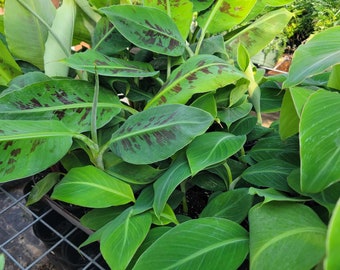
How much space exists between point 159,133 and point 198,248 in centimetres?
19

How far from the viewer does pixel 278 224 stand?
41 cm

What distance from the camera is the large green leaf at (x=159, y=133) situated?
1.67 feet

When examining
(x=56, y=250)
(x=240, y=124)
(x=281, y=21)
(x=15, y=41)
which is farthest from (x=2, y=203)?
(x=281, y=21)

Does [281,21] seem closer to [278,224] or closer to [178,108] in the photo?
[178,108]

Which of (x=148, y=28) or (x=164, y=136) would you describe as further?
(x=148, y=28)

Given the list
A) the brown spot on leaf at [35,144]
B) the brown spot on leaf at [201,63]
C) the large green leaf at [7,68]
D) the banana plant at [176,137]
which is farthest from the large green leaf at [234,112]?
Result: the large green leaf at [7,68]

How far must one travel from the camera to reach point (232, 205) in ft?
1.71

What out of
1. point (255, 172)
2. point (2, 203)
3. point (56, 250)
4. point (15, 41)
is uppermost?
point (15, 41)

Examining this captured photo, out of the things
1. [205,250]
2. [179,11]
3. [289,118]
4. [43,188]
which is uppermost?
[179,11]

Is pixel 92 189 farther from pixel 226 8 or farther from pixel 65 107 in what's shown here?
pixel 226 8

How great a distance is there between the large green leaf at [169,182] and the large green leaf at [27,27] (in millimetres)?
395

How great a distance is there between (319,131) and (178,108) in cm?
21

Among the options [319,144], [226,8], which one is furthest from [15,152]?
[226,8]

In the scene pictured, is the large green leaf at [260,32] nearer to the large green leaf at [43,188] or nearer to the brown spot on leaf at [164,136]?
the brown spot on leaf at [164,136]
